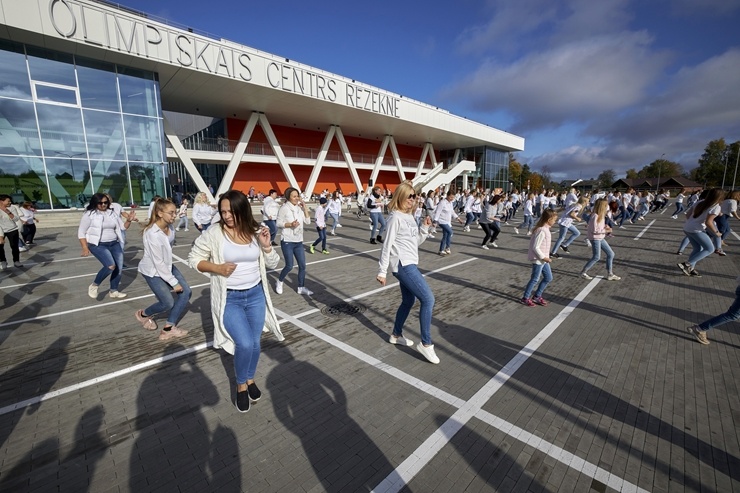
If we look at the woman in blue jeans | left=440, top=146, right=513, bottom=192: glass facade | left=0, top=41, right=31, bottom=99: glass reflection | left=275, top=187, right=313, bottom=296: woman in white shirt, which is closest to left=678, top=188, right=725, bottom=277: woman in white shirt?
the woman in blue jeans

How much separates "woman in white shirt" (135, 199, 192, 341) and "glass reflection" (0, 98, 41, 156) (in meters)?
19.0

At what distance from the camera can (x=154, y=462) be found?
240 centimetres

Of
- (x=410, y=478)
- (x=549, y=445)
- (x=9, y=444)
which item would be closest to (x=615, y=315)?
(x=549, y=445)

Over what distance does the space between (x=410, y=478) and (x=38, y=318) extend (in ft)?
20.7

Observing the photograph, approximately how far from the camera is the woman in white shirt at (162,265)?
13.3 feet

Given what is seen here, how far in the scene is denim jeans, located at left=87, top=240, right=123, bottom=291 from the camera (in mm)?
5758

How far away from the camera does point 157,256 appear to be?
13.4ft

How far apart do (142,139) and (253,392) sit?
21.6 meters

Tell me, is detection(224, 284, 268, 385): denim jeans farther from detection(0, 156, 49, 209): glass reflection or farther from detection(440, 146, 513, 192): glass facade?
detection(440, 146, 513, 192): glass facade

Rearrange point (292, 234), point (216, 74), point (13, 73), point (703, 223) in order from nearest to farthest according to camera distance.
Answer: point (292, 234)
point (703, 223)
point (13, 73)
point (216, 74)

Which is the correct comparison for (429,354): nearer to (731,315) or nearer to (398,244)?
(398,244)

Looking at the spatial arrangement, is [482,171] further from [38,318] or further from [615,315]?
[38,318]

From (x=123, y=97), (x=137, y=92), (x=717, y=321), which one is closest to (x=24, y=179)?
(x=123, y=97)

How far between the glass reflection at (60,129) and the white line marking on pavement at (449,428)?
892 inches
